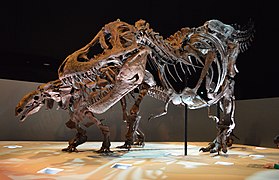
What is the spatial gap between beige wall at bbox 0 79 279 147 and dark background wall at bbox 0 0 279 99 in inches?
14.3

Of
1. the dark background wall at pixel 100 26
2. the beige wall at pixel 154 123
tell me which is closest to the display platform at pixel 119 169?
the beige wall at pixel 154 123

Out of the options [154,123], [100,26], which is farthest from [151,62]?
[154,123]

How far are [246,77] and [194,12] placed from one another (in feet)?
7.91

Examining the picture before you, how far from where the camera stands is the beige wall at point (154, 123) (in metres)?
8.78

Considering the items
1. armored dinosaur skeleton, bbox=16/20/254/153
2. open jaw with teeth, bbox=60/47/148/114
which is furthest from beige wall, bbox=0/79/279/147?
open jaw with teeth, bbox=60/47/148/114

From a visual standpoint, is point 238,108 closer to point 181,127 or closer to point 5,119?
point 181,127

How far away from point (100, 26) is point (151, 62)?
3.46 metres

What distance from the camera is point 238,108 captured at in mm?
9797

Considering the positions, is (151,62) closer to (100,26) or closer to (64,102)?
(64,102)

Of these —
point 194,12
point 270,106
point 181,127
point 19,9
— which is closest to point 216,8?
point 194,12

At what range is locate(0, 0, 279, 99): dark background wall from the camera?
8367mm

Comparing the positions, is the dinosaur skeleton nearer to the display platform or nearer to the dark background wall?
the display platform

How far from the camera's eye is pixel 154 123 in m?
10.8

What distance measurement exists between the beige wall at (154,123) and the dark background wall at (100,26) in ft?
1.19
